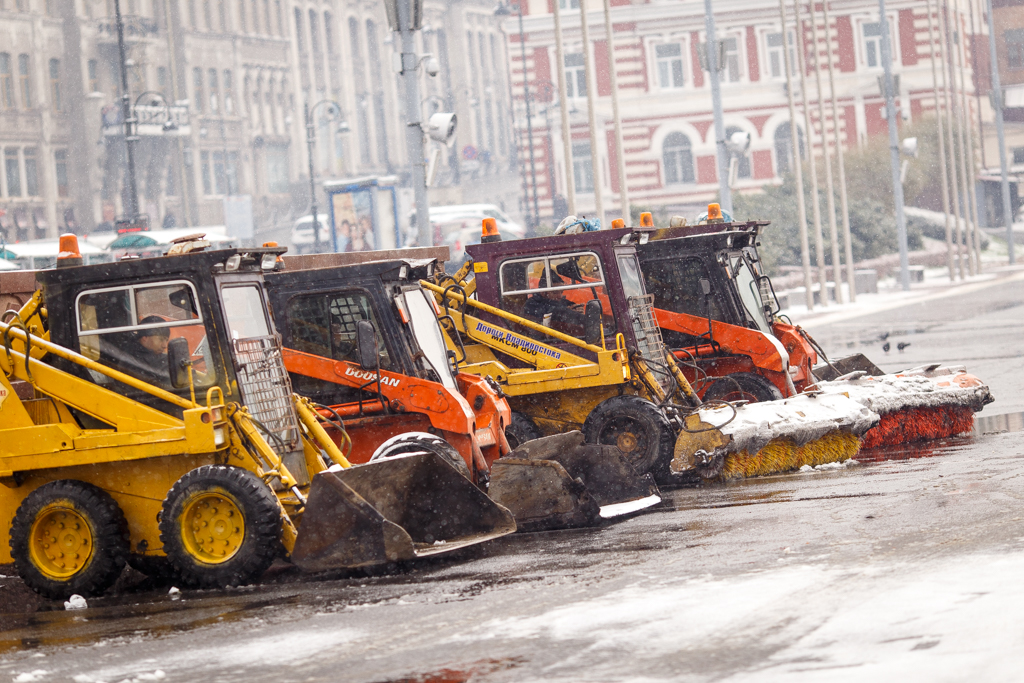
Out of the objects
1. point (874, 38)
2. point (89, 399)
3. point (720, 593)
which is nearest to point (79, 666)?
point (89, 399)

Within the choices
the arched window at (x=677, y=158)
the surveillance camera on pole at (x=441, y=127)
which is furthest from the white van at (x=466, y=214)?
the surveillance camera on pole at (x=441, y=127)

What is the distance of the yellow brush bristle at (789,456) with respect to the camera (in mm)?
13031

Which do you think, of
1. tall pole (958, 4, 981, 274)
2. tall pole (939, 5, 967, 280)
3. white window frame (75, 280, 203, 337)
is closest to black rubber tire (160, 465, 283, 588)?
white window frame (75, 280, 203, 337)

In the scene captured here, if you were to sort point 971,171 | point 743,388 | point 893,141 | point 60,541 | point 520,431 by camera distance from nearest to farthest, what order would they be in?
point 60,541 < point 520,431 < point 743,388 < point 893,141 < point 971,171

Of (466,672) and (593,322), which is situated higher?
(593,322)

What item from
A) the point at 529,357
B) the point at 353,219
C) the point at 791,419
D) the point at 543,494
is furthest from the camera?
the point at 353,219

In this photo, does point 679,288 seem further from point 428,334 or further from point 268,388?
point 268,388

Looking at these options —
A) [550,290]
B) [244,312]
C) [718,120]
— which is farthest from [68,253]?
[718,120]

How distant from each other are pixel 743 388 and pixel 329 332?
16.5 ft

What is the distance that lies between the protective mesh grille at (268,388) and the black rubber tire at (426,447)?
780 mm

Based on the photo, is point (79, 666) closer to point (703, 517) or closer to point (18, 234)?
point (703, 517)

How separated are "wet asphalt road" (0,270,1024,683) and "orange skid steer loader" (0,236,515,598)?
314 mm

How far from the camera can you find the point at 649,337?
14.0 metres

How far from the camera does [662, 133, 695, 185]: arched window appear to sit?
7019 centimetres
